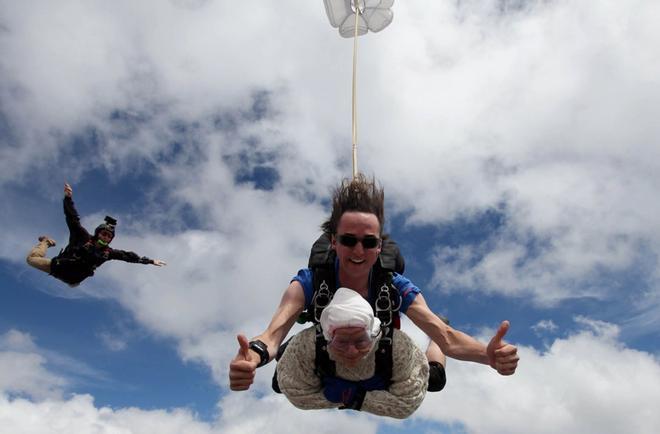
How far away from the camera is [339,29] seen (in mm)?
10352

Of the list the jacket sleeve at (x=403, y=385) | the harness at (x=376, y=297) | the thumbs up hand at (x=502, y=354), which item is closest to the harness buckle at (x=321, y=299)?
the harness at (x=376, y=297)

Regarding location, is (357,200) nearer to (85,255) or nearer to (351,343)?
(351,343)

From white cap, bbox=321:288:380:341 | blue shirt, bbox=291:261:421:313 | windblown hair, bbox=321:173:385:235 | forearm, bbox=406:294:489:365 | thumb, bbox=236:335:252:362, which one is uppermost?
windblown hair, bbox=321:173:385:235

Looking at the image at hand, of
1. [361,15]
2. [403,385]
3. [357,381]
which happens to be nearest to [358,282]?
[357,381]

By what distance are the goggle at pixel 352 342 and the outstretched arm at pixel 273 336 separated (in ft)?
1.89

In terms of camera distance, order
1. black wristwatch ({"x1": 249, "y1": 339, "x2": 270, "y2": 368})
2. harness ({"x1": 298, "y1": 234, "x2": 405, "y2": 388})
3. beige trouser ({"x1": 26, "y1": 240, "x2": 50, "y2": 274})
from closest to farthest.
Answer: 1. black wristwatch ({"x1": 249, "y1": 339, "x2": 270, "y2": 368})
2. harness ({"x1": 298, "y1": 234, "x2": 405, "y2": 388})
3. beige trouser ({"x1": 26, "y1": 240, "x2": 50, "y2": 274})

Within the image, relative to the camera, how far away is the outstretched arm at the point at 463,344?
11.8ft

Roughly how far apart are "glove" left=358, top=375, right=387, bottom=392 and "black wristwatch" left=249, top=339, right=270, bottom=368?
37.0 inches

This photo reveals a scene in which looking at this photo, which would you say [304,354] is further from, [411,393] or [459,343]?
[459,343]

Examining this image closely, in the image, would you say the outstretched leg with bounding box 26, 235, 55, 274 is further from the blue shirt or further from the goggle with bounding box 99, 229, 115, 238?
the blue shirt

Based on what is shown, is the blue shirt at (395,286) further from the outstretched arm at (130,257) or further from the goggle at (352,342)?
the outstretched arm at (130,257)

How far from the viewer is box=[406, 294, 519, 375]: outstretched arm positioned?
3.59 meters

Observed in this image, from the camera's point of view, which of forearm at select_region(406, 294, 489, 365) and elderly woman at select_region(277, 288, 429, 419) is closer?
forearm at select_region(406, 294, 489, 365)

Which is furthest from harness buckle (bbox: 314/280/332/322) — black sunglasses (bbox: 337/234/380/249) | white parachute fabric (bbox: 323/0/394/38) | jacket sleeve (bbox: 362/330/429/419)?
white parachute fabric (bbox: 323/0/394/38)
